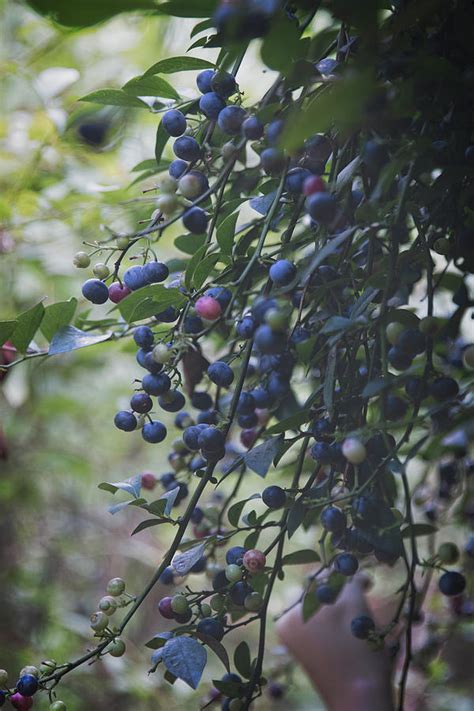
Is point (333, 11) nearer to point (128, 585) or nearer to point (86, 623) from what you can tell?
point (86, 623)

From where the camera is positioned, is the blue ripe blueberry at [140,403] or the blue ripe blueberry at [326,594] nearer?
the blue ripe blueberry at [140,403]

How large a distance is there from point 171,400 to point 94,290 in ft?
0.31

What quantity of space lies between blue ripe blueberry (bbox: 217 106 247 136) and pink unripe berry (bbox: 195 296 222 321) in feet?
0.35

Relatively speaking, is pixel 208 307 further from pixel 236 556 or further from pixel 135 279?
pixel 236 556

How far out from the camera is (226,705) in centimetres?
51

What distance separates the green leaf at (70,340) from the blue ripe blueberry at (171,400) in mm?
58

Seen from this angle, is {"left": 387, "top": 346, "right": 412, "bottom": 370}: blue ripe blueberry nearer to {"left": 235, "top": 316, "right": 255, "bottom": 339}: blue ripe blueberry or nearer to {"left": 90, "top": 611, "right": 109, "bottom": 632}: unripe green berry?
{"left": 235, "top": 316, "right": 255, "bottom": 339}: blue ripe blueberry

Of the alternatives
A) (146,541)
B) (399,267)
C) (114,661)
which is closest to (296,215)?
(399,267)

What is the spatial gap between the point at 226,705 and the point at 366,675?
8.9 inches

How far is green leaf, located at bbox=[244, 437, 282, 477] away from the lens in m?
0.44

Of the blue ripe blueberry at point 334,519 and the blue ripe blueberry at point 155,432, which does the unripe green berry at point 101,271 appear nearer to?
the blue ripe blueberry at point 155,432

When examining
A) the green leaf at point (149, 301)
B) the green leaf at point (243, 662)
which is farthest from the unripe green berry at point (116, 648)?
the green leaf at point (149, 301)

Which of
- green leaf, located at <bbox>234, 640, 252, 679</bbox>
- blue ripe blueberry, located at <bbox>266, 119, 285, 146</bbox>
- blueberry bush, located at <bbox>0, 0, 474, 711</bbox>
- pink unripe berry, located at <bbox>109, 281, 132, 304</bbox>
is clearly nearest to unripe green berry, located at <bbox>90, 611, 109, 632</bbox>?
blueberry bush, located at <bbox>0, 0, 474, 711</bbox>

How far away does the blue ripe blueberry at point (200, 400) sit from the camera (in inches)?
22.2
